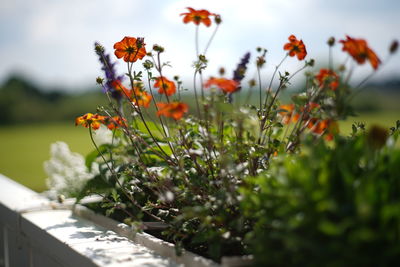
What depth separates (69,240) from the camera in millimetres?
1326

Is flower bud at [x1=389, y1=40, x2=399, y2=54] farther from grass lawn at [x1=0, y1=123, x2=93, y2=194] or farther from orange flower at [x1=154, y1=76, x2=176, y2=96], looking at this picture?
grass lawn at [x1=0, y1=123, x2=93, y2=194]

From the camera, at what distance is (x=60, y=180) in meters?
2.21

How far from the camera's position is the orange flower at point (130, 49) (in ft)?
4.11

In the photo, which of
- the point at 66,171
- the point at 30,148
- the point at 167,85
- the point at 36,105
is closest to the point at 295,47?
the point at 167,85

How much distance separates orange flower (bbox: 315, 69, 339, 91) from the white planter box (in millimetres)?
458

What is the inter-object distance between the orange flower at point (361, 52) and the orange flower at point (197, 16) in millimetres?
386

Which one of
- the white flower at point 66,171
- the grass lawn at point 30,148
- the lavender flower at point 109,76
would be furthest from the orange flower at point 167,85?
the grass lawn at point 30,148

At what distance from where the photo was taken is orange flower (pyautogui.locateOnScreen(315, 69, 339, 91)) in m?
1.05

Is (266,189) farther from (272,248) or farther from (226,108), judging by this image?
(226,108)

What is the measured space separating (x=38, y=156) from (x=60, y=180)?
8.88 metres

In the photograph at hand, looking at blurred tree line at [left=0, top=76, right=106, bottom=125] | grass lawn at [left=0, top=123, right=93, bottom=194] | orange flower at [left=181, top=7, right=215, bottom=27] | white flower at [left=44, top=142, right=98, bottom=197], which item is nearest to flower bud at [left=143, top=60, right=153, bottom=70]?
orange flower at [left=181, top=7, right=215, bottom=27]

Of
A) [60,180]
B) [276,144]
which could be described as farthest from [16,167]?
[276,144]

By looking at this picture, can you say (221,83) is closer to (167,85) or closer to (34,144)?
(167,85)

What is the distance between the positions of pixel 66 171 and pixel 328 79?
5.17ft
